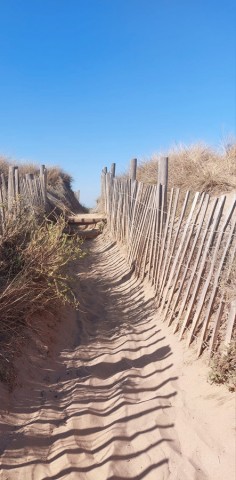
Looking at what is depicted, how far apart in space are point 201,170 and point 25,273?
548 cm

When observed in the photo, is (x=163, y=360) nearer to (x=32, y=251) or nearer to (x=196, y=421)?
(x=196, y=421)

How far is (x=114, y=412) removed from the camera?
340 cm

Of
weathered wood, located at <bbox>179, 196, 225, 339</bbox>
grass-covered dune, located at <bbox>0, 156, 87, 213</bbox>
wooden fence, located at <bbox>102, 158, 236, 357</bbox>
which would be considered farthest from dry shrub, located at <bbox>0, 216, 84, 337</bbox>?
grass-covered dune, located at <bbox>0, 156, 87, 213</bbox>

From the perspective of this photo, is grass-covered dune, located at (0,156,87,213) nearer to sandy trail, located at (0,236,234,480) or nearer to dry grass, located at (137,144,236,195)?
dry grass, located at (137,144,236,195)

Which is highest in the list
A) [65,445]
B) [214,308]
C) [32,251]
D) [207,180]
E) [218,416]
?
[207,180]

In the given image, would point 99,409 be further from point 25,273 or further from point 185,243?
point 185,243

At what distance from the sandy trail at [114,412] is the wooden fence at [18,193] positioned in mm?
1572

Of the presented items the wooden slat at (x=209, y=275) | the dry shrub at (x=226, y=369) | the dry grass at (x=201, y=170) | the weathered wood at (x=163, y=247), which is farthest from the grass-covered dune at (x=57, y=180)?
the dry shrub at (x=226, y=369)

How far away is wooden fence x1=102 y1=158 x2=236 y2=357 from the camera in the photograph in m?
3.54

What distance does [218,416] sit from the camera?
298 cm

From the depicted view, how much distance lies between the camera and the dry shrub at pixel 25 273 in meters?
4.18

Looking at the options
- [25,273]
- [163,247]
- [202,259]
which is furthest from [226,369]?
[163,247]

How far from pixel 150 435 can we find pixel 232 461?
626 mm

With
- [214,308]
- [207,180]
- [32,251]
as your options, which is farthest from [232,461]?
[207,180]
